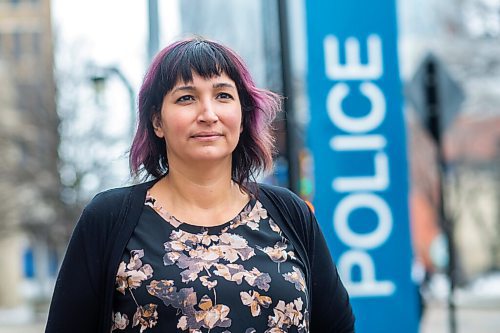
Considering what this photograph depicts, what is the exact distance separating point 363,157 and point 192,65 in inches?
190

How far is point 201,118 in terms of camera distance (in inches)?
104

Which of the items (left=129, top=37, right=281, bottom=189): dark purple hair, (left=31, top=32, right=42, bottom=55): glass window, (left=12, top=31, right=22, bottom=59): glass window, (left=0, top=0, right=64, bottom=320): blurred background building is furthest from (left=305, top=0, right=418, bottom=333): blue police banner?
(left=12, top=31, right=22, bottom=59): glass window

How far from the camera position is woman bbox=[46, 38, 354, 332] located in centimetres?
256

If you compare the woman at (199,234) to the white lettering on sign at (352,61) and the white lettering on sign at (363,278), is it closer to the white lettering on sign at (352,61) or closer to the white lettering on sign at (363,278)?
the white lettering on sign at (363,278)

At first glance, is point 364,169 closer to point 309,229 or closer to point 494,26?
point 309,229

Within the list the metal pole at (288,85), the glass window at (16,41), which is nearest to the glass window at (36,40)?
the glass window at (16,41)

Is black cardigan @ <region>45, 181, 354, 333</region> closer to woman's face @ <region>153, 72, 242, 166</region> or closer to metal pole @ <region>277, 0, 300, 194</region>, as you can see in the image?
woman's face @ <region>153, 72, 242, 166</region>

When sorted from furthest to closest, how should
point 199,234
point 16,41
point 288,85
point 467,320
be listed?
point 16,41
point 467,320
point 288,85
point 199,234

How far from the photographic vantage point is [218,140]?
2.70 metres

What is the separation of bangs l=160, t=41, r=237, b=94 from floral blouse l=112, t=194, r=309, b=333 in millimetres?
351

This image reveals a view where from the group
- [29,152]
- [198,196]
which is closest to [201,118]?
[198,196]

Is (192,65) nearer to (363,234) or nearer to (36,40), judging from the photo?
(363,234)

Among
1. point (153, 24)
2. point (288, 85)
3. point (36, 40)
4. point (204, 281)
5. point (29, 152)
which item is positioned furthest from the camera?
point (36, 40)

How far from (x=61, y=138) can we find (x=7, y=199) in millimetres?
6059
